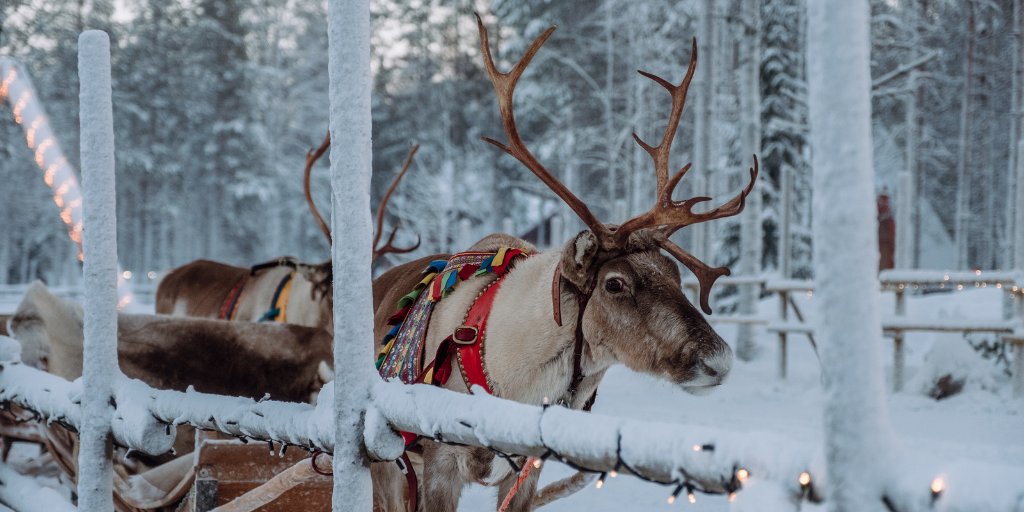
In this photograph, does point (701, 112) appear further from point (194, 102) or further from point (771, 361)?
point (194, 102)

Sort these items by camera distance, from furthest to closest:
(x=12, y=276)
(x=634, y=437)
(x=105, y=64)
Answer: (x=12, y=276) < (x=105, y=64) < (x=634, y=437)

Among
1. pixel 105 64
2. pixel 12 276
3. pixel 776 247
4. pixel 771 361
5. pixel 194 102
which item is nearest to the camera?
pixel 105 64

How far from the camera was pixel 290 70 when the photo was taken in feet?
82.0

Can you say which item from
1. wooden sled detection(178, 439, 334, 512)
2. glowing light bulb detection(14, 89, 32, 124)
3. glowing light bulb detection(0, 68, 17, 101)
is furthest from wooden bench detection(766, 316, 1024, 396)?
glowing light bulb detection(0, 68, 17, 101)

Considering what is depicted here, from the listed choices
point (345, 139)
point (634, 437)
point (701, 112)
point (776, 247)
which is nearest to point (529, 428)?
point (634, 437)

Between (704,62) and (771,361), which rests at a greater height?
(704,62)

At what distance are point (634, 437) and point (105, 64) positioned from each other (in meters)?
1.87

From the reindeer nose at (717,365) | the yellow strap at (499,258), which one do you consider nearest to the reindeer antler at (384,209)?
the yellow strap at (499,258)

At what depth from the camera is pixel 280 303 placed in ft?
17.0

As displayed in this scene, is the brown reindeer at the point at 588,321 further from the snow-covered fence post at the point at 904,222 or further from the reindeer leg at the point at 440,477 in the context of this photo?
the snow-covered fence post at the point at 904,222

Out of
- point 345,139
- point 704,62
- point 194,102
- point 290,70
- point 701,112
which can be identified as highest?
point 290,70

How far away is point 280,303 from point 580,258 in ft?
12.4

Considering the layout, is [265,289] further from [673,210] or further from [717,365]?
[717,365]

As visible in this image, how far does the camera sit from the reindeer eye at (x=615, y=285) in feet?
6.62
